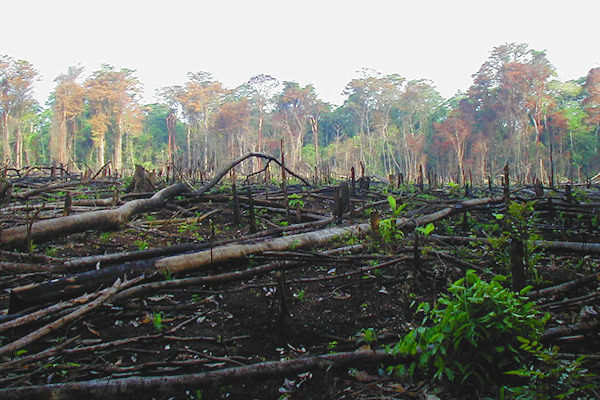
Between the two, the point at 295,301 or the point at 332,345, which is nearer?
the point at 332,345

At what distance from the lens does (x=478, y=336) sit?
1998 mm

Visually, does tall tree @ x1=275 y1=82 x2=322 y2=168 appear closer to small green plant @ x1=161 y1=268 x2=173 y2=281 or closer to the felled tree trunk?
the felled tree trunk

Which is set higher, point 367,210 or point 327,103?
point 327,103

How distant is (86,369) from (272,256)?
4.89ft

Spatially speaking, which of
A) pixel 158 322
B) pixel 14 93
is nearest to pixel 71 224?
pixel 158 322

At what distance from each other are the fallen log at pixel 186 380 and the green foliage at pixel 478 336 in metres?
0.23

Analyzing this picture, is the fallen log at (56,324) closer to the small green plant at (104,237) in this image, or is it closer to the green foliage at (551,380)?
the green foliage at (551,380)

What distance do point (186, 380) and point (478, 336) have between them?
1.54 meters

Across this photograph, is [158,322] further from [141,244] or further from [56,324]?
[141,244]

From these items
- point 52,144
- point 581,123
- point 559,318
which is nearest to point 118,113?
point 52,144

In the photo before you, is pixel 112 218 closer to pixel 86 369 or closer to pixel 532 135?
pixel 86 369

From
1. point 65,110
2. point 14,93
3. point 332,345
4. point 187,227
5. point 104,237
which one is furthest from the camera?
point 65,110

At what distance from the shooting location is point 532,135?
1377 inches

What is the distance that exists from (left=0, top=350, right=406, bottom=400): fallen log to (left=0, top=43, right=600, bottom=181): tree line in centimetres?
3025
